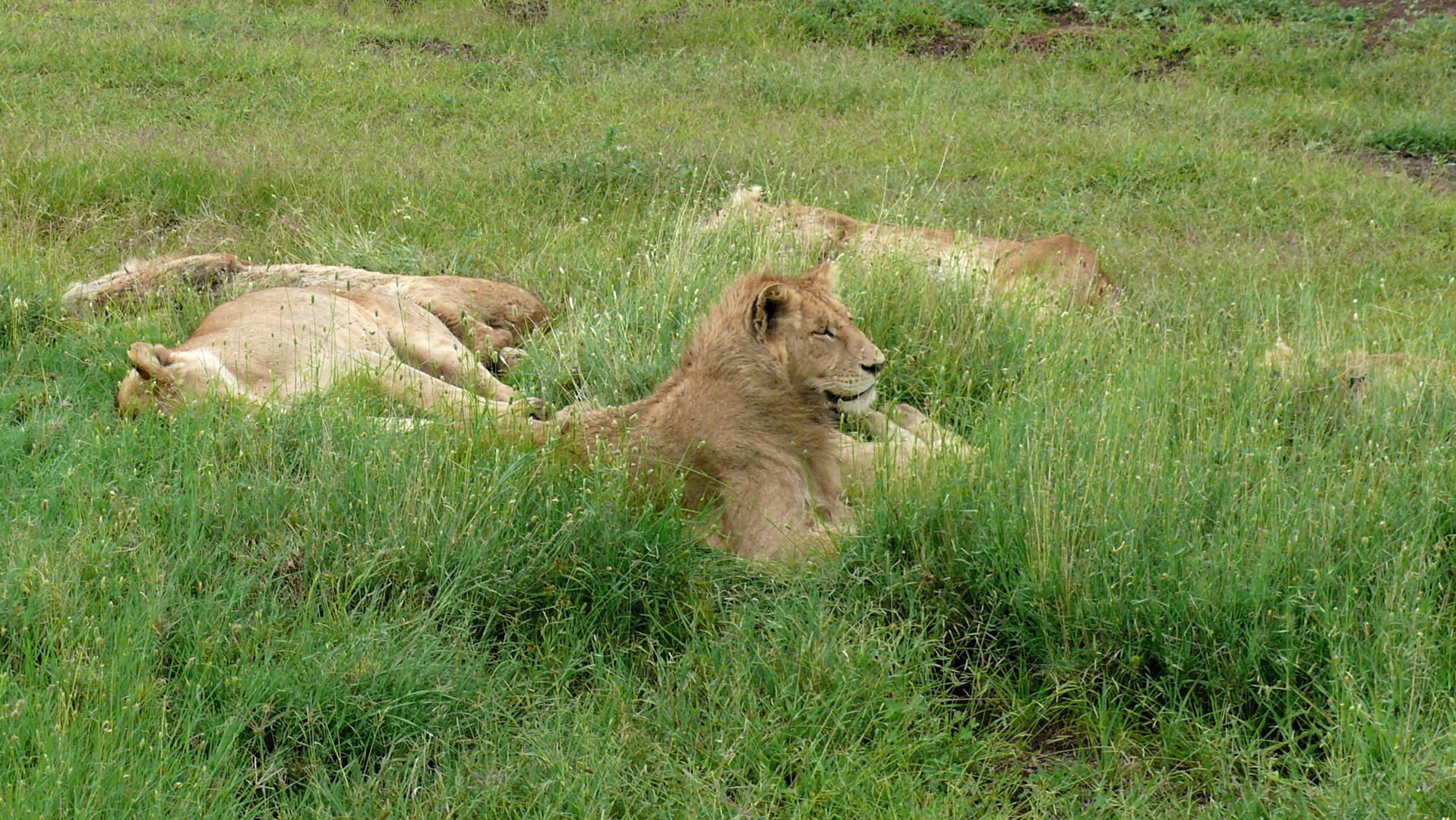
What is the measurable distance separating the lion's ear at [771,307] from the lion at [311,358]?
1142mm

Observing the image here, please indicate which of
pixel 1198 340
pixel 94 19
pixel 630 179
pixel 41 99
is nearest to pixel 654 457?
pixel 1198 340

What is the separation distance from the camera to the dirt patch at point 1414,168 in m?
10.9

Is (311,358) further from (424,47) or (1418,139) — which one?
(1418,139)

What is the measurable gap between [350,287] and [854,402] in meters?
3.39

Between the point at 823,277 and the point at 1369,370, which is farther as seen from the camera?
the point at 823,277

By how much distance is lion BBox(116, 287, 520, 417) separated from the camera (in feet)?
17.7

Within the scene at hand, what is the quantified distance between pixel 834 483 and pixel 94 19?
13.7 meters

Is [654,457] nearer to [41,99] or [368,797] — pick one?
[368,797]

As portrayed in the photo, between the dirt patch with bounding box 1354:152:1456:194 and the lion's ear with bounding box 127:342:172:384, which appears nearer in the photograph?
the lion's ear with bounding box 127:342:172:384

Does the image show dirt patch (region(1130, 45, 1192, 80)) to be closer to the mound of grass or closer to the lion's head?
the mound of grass

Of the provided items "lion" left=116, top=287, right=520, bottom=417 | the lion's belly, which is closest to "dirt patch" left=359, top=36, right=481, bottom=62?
"lion" left=116, top=287, right=520, bottom=417

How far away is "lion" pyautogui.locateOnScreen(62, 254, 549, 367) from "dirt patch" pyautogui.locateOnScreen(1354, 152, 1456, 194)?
8.24 m

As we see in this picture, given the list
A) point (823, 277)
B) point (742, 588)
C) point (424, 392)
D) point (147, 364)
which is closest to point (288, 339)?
point (424, 392)

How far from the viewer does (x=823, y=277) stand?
5953 millimetres
